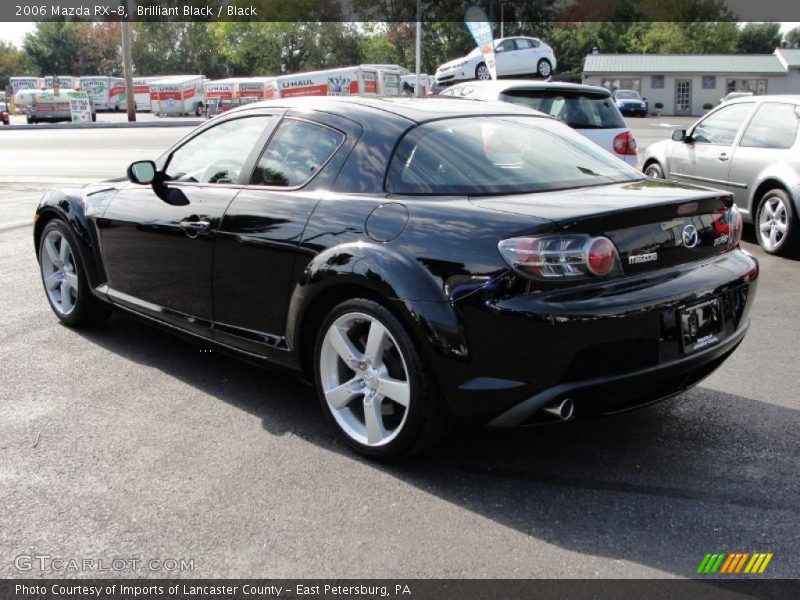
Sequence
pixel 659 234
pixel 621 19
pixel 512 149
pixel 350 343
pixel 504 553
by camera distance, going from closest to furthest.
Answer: pixel 504 553 → pixel 659 234 → pixel 350 343 → pixel 512 149 → pixel 621 19

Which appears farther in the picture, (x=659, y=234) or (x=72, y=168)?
(x=72, y=168)

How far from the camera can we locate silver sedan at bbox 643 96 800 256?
803 centimetres

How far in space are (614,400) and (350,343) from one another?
116 centimetres

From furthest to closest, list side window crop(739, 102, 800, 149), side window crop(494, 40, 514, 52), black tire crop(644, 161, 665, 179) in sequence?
side window crop(494, 40, 514, 52) → black tire crop(644, 161, 665, 179) → side window crop(739, 102, 800, 149)

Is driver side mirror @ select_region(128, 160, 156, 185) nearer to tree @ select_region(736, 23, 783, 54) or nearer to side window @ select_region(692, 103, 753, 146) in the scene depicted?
side window @ select_region(692, 103, 753, 146)

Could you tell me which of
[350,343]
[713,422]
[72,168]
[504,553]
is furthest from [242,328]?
[72,168]

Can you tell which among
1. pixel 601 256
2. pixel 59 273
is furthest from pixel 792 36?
A: pixel 601 256

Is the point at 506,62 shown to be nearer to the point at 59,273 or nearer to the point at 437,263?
the point at 59,273

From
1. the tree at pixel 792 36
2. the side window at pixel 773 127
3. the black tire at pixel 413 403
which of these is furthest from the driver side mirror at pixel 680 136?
the tree at pixel 792 36

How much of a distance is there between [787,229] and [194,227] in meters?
6.11

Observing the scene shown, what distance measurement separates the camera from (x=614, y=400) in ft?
10.5

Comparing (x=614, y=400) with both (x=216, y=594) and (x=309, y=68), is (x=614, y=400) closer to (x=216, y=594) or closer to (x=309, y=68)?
(x=216, y=594)

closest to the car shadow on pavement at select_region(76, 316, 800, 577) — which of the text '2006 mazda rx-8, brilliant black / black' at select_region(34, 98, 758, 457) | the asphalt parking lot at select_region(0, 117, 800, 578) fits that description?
the asphalt parking lot at select_region(0, 117, 800, 578)

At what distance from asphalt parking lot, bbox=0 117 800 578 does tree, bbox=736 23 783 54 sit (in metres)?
108
